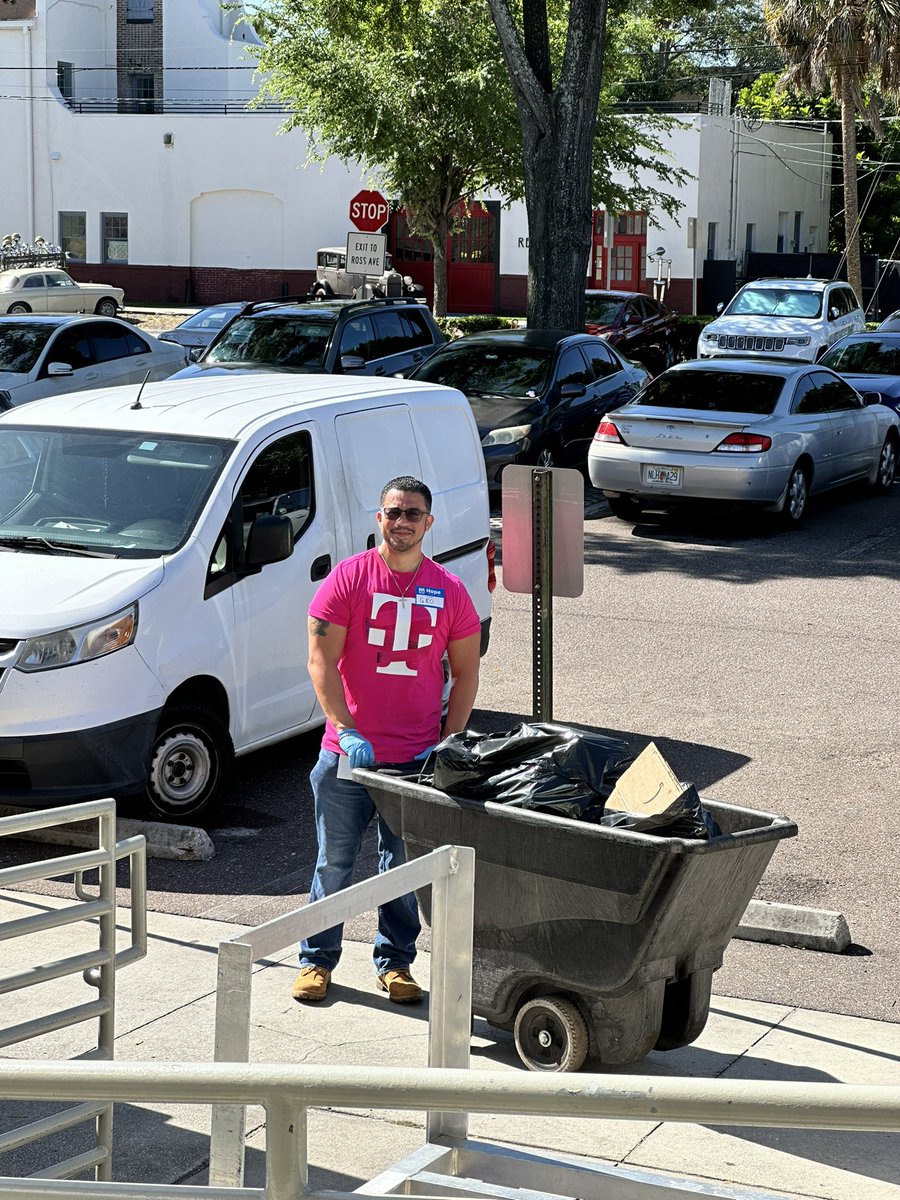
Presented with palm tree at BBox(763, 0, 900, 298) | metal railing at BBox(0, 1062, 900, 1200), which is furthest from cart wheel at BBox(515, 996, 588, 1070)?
palm tree at BBox(763, 0, 900, 298)

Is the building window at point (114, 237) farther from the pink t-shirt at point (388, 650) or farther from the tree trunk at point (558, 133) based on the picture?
the pink t-shirt at point (388, 650)

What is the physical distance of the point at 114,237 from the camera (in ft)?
166

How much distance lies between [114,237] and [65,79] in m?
6.46

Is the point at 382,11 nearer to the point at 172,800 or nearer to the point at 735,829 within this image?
the point at 172,800

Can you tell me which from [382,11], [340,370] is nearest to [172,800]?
[340,370]

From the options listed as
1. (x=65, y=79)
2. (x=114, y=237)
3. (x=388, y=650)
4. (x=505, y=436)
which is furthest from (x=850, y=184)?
(x=388, y=650)

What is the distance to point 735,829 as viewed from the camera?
5.20m

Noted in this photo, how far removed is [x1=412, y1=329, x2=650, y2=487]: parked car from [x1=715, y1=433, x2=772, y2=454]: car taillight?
212 centimetres

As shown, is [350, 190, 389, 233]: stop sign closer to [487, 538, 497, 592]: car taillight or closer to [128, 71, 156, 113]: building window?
[487, 538, 497, 592]: car taillight

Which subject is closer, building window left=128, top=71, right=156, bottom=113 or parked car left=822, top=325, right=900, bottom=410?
parked car left=822, top=325, right=900, bottom=410

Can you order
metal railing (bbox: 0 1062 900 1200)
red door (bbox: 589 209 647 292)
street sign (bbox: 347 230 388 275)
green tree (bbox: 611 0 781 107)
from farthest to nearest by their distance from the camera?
green tree (bbox: 611 0 781 107) → red door (bbox: 589 209 647 292) → street sign (bbox: 347 230 388 275) → metal railing (bbox: 0 1062 900 1200)

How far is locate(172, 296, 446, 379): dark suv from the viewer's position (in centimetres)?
1823

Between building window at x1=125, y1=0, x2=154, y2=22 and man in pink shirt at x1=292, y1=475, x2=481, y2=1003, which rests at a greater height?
building window at x1=125, y1=0, x2=154, y2=22

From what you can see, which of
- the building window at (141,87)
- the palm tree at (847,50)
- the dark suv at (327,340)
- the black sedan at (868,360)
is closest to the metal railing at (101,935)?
the dark suv at (327,340)
